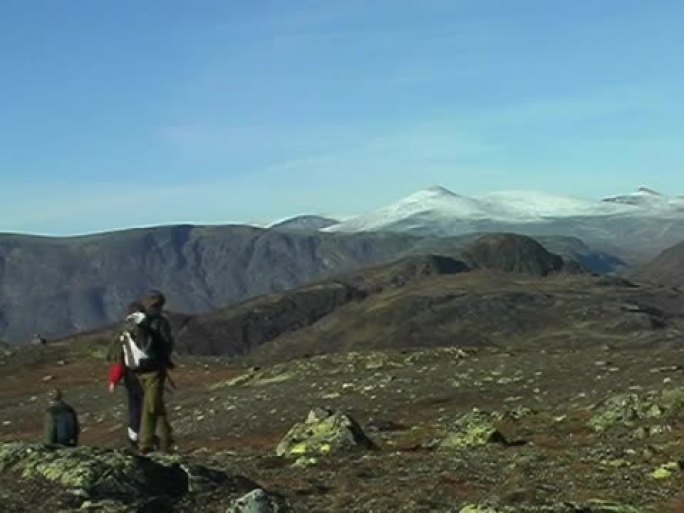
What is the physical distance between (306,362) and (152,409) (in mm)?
30821

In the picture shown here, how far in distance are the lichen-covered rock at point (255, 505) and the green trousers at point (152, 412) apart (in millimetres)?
8281

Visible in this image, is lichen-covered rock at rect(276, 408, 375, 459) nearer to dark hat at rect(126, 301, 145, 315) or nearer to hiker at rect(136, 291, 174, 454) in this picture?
hiker at rect(136, 291, 174, 454)

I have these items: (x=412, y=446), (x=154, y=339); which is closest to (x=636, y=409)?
(x=412, y=446)

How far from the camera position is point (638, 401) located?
85.9 ft

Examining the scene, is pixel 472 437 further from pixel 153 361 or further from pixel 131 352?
pixel 131 352

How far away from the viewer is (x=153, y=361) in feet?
74.0

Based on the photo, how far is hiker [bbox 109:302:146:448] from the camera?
22.5m

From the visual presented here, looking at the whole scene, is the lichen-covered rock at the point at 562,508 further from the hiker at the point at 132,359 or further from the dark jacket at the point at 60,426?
the dark jacket at the point at 60,426

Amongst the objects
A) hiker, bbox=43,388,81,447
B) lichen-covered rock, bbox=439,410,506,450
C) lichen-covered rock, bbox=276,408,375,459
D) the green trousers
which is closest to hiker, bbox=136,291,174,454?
the green trousers

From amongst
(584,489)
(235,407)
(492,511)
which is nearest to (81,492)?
(492,511)

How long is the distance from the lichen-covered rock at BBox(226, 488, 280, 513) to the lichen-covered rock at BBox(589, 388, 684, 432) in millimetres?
11293

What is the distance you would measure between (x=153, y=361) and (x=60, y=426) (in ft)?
10.1

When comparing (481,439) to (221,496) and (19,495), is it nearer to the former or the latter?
(221,496)

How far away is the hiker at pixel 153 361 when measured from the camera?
73.8 feet
